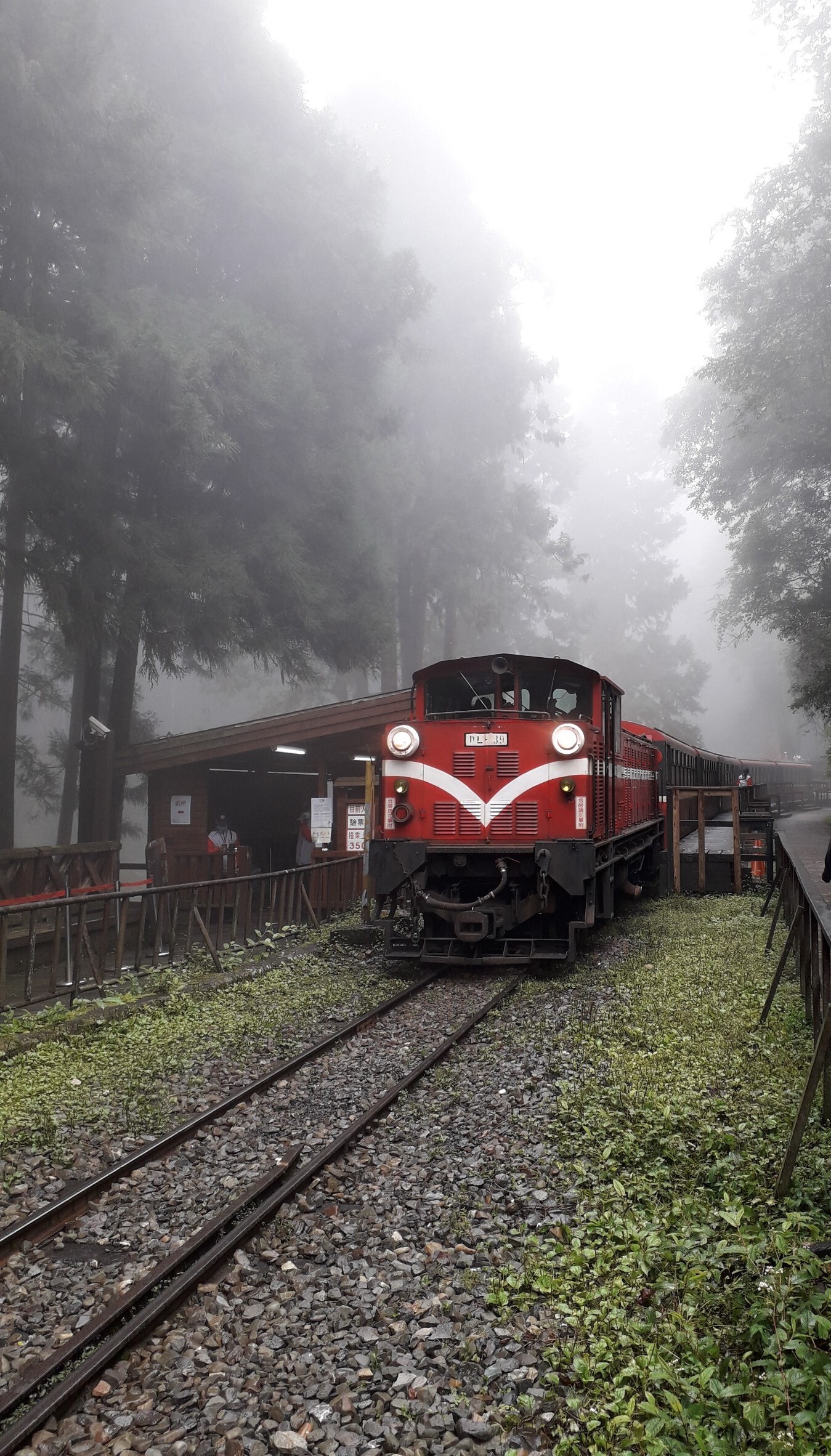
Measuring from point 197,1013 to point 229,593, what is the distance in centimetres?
1053

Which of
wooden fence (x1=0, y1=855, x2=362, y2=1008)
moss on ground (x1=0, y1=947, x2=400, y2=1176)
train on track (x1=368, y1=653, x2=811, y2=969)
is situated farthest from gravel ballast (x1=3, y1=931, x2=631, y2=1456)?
wooden fence (x1=0, y1=855, x2=362, y2=1008)

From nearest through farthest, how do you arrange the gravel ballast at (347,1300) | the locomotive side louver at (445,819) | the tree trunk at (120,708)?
the gravel ballast at (347,1300), the locomotive side louver at (445,819), the tree trunk at (120,708)

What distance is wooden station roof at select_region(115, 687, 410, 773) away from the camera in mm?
16250

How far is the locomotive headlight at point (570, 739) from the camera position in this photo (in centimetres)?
969

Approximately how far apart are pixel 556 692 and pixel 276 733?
7.41 meters

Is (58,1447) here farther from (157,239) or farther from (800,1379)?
(157,239)

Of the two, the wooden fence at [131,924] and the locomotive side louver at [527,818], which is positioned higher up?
the locomotive side louver at [527,818]

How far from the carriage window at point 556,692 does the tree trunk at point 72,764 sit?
14208 millimetres

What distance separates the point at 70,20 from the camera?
51.0ft

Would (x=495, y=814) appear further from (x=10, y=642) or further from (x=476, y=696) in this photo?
(x=10, y=642)

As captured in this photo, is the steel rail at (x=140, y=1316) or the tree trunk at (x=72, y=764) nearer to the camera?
the steel rail at (x=140, y=1316)

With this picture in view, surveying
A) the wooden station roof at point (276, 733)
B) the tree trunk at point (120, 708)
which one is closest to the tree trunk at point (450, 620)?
the tree trunk at point (120, 708)

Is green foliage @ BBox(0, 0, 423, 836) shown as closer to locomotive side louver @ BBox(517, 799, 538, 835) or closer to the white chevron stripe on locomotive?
the white chevron stripe on locomotive

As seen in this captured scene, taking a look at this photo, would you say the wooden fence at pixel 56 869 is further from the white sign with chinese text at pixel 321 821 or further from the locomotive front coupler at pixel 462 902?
the locomotive front coupler at pixel 462 902
